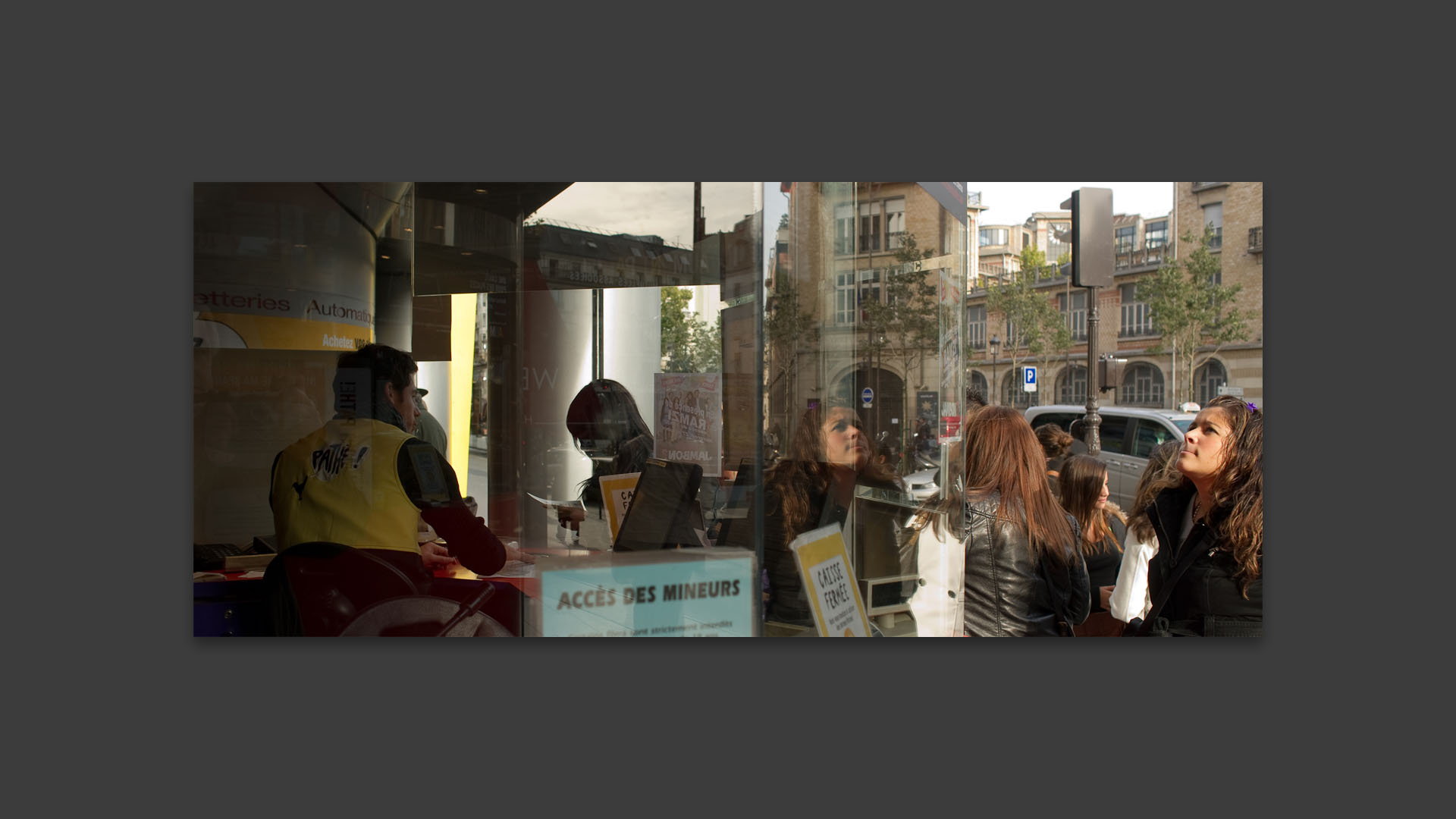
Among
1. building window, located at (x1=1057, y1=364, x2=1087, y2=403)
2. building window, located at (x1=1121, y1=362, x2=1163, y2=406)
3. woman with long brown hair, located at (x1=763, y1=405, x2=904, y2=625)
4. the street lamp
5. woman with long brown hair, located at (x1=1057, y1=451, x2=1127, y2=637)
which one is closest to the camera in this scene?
woman with long brown hair, located at (x1=763, y1=405, x2=904, y2=625)

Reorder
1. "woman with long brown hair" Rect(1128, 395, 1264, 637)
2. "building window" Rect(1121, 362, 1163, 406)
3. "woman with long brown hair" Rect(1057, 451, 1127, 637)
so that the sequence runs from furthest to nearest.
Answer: "building window" Rect(1121, 362, 1163, 406), "woman with long brown hair" Rect(1057, 451, 1127, 637), "woman with long brown hair" Rect(1128, 395, 1264, 637)

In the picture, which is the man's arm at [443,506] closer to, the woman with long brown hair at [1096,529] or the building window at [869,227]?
the building window at [869,227]

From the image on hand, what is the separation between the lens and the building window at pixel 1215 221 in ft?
12.9

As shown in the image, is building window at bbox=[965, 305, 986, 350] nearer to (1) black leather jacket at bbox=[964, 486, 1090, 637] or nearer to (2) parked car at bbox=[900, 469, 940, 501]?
(2) parked car at bbox=[900, 469, 940, 501]

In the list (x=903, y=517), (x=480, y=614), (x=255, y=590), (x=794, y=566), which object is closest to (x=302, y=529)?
(x=255, y=590)

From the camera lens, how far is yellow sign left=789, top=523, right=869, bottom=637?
12.8 ft

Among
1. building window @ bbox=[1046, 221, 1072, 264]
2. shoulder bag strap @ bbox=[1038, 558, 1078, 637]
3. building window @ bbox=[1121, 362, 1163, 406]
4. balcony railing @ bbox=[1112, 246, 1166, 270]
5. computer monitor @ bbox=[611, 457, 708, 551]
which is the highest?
building window @ bbox=[1046, 221, 1072, 264]

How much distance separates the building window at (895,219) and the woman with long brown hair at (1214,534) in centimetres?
159

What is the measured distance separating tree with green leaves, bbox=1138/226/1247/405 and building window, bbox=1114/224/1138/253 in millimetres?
200

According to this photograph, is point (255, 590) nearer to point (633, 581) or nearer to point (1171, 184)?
point (633, 581)

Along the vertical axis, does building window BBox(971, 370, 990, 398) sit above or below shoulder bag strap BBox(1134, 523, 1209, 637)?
above

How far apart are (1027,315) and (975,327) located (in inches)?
23.6

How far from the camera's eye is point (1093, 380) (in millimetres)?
4785

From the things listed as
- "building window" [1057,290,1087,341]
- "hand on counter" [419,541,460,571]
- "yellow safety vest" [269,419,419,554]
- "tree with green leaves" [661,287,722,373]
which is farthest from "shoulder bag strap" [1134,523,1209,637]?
"yellow safety vest" [269,419,419,554]
